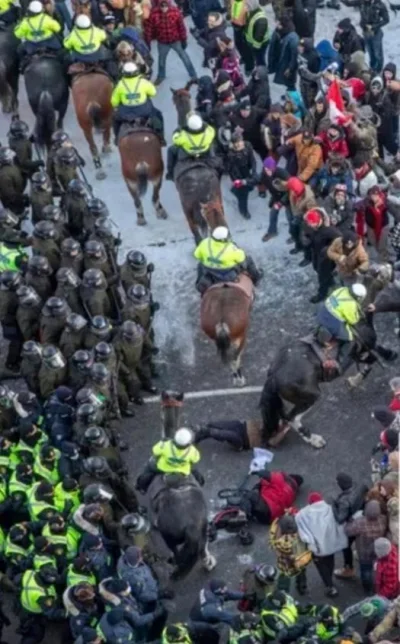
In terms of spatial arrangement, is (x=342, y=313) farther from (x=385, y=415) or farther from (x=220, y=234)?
(x=220, y=234)

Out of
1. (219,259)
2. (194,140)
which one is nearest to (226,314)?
(219,259)

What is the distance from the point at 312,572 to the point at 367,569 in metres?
0.90

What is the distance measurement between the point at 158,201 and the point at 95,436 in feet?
18.1

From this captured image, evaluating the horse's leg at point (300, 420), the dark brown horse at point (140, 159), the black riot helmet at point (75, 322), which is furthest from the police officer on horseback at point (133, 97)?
the horse's leg at point (300, 420)

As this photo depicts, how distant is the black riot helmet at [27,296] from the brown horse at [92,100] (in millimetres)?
3693

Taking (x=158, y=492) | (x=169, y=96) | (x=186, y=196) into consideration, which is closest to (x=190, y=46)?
(x=169, y=96)

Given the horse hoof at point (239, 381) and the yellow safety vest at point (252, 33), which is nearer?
the horse hoof at point (239, 381)

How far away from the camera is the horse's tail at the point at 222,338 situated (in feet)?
59.4

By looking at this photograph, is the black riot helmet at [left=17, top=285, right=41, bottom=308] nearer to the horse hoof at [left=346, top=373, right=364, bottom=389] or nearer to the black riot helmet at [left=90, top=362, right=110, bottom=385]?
the black riot helmet at [left=90, top=362, right=110, bottom=385]

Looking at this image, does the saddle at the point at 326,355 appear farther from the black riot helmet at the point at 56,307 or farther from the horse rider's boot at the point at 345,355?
the black riot helmet at the point at 56,307

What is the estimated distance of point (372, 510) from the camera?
1530 centimetres

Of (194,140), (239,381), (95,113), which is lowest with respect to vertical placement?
(239,381)

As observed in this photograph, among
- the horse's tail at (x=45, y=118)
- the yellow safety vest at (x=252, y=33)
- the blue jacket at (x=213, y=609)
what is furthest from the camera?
the yellow safety vest at (x=252, y=33)

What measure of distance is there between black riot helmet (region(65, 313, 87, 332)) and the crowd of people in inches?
1.5
